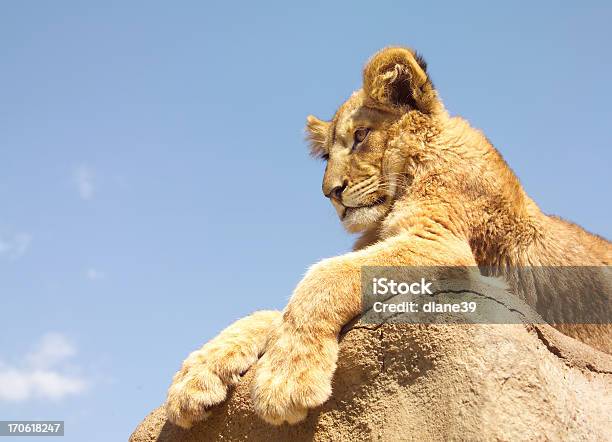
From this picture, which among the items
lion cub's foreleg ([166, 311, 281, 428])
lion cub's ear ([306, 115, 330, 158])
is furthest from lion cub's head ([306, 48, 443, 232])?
lion cub's foreleg ([166, 311, 281, 428])

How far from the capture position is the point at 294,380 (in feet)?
14.2

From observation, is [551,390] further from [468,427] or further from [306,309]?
[306,309]

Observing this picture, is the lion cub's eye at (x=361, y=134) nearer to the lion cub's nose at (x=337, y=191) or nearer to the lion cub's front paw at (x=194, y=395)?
the lion cub's nose at (x=337, y=191)

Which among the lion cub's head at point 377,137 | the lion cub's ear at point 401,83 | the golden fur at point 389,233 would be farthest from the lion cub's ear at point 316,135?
the lion cub's ear at point 401,83

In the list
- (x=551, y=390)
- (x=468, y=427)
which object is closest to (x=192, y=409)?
(x=468, y=427)

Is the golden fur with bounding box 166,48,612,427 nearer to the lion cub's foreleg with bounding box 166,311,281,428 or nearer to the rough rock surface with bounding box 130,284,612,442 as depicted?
the lion cub's foreleg with bounding box 166,311,281,428

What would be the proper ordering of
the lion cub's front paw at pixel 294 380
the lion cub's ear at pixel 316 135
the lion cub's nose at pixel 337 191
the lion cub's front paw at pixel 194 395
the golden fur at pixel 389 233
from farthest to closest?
the lion cub's ear at pixel 316 135, the lion cub's nose at pixel 337 191, the lion cub's front paw at pixel 194 395, the golden fur at pixel 389 233, the lion cub's front paw at pixel 294 380

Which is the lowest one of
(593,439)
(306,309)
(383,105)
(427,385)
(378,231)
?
(593,439)

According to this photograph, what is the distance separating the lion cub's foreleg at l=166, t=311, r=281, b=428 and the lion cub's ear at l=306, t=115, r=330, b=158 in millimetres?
2601

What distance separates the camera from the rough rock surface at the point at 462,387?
3949mm

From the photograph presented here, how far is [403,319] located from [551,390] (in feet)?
2.75

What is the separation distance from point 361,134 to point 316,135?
3.43 ft

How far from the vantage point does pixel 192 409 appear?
4.89 m

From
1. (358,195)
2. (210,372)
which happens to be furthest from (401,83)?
(210,372)
